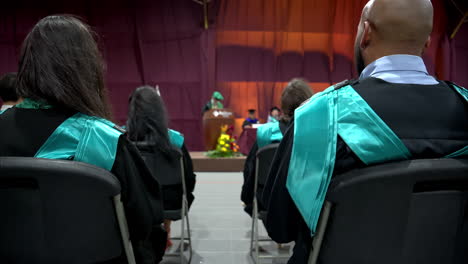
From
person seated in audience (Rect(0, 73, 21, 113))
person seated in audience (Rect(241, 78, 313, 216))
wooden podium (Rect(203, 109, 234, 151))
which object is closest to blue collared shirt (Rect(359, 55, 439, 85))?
person seated in audience (Rect(241, 78, 313, 216))

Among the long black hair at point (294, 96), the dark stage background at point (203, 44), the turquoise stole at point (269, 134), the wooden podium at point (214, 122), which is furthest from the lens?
the dark stage background at point (203, 44)

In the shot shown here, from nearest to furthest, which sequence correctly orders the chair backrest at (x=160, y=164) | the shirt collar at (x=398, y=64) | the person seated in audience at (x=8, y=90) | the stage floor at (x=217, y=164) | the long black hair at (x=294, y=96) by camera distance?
the shirt collar at (x=398, y=64) < the chair backrest at (x=160, y=164) < the long black hair at (x=294, y=96) < the person seated in audience at (x=8, y=90) < the stage floor at (x=217, y=164)

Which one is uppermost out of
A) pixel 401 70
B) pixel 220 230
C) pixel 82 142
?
pixel 401 70

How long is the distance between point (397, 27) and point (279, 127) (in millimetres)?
1474

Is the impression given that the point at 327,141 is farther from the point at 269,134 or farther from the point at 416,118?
the point at 269,134

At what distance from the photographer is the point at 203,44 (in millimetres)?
9117

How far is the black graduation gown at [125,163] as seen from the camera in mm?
871

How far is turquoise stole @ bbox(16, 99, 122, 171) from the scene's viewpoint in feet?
2.81

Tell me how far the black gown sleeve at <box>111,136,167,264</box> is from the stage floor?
5.44 m

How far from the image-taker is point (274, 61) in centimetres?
934

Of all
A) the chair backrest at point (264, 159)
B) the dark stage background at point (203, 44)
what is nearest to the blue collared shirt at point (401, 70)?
the chair backrest at point (264, 159)

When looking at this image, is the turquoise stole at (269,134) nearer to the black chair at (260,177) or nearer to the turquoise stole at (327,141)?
the black chair at (260,177)

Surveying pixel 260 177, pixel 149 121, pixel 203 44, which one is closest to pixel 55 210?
pixel 149 121

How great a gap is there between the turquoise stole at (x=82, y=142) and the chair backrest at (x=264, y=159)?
1.21m
